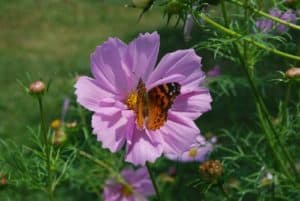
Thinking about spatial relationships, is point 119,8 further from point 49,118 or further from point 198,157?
point 198,157

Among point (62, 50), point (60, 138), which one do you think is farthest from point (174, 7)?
point (62, 50)

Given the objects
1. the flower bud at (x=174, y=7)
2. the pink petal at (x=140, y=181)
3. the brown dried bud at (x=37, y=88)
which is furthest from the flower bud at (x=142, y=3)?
the pink petal at (x=140, y=181)

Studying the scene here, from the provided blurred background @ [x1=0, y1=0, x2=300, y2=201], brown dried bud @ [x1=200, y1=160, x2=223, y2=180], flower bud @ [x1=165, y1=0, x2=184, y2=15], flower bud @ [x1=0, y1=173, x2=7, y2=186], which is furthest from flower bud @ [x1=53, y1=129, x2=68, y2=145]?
blurred background @ [x1=0, y1=0, x2=300, y2=201]

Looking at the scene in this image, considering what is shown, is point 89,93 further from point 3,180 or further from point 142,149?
point 3,180

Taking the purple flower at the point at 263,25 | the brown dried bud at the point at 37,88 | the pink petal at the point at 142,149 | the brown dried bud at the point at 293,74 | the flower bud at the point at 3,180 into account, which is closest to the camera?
the pink petal at the point at 142,149

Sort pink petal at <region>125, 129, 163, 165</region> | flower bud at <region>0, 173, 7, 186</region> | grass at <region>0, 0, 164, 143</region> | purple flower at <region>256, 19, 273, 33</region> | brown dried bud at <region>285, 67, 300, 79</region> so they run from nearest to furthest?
pink petal at <region>125, 129, 163, 165</region> → brown dried bud at <region>285, 67, 300, 79</region> → purple flower at <region>256, 19, 273, 33</region> → flower bud at <region>0, 173, 7, 186</region> → grass at <region>0, 0, 164, 143</region>

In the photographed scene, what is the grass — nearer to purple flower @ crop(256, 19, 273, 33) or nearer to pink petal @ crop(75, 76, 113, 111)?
purple flower @ crop(256, 19, 273, 33)

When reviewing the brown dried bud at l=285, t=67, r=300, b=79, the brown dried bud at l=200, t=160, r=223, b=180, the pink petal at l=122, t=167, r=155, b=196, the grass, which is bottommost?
the grass

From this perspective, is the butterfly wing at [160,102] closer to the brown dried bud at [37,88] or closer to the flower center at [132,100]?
the flower center at [132,100]
